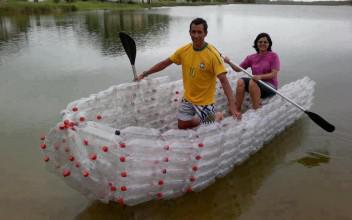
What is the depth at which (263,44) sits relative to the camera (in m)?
5.99

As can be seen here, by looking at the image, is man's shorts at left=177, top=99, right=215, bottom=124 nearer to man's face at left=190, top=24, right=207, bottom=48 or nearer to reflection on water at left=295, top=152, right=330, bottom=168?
man's face at left=190, top=24, right=207, bottom=48

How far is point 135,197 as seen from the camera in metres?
3.74

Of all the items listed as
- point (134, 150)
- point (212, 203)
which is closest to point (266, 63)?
point (212, 203)

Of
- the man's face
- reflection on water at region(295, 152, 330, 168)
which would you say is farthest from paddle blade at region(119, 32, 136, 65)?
reflection on water at region(295, 152, 330, 168)

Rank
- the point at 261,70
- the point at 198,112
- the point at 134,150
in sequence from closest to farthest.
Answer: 1. the point at 134,150
2. the point at 198,112
3. the point at 261,70

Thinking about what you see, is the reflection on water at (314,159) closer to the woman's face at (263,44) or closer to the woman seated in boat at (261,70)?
the woman seated in boat at (261,70)

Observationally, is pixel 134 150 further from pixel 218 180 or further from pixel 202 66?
pixel 218 180

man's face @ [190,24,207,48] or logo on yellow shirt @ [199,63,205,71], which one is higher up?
man's face @ [190,24,207,48]

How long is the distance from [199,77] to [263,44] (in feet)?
6.50

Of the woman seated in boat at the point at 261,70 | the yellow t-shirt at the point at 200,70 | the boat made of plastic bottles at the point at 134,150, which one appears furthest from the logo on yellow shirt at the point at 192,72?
the woman seated in boat at the point at 261,70

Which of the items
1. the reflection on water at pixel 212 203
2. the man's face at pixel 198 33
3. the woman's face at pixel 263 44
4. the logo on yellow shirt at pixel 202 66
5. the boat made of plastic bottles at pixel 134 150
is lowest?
the reflection on water at pixel 212 203

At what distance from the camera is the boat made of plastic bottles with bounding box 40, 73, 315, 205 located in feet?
11.5

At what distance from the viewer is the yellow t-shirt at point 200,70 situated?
14.6 feet

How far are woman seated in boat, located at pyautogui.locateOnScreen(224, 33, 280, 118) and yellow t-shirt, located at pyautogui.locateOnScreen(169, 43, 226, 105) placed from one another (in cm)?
129
